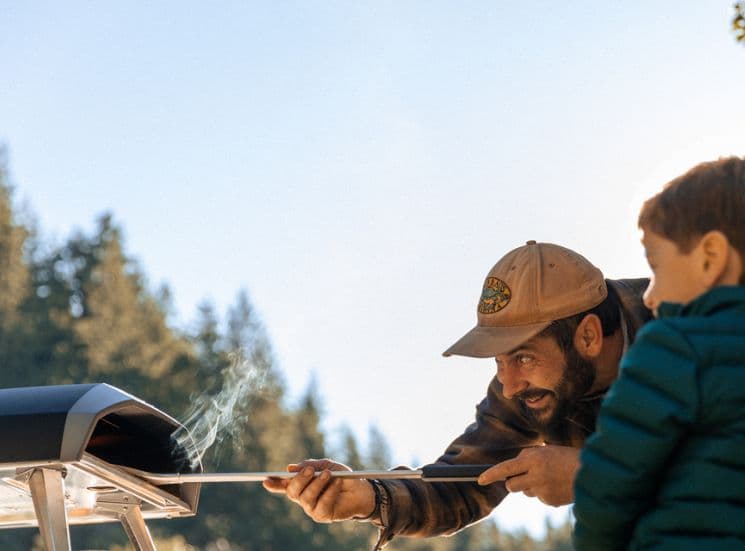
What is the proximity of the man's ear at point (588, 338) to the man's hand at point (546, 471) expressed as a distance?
0.51 meters

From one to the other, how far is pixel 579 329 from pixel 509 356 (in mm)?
217

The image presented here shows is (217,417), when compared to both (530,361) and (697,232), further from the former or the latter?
(697,232)

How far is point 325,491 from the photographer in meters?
3.60

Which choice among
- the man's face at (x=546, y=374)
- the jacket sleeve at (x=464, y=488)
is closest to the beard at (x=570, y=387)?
the man's face at (x=546, y=374)

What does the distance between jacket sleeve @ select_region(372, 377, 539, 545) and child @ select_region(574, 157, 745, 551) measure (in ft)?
5.75

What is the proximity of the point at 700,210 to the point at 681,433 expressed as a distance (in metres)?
0.36

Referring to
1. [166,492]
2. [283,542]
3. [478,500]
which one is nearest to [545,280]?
[478,500]

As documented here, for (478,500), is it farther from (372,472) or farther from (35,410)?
(35,410)

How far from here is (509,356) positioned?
12.0 feet

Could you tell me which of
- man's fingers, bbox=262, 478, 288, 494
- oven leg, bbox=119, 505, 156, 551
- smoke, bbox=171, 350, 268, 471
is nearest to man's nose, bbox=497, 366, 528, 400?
man's fingers, bbox=262, 478, 288, 494

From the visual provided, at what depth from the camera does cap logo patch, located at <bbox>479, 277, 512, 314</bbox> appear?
376cm

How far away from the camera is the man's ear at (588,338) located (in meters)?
3.73

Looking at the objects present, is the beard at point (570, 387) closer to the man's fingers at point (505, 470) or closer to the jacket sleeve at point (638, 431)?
the man's fingers at point (505, 470)

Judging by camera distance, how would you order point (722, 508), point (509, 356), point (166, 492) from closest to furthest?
point (722, 508) < point (166, 492) < point (509, 356)
